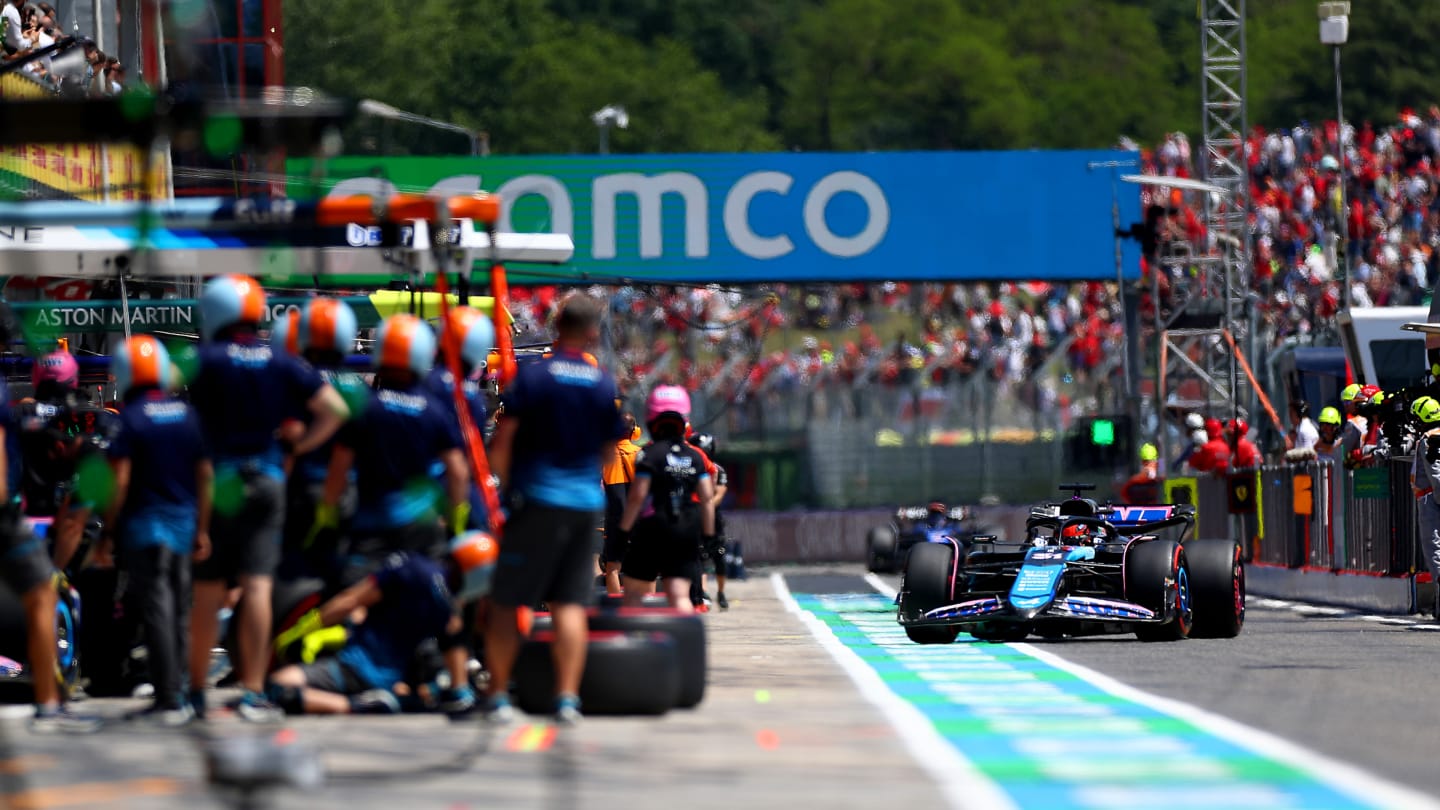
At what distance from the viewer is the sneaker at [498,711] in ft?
35.0

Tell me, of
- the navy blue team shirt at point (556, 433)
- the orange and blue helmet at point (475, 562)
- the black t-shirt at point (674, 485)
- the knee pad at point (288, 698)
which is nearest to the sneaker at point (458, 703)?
the orange and blue helmet at point (475, 562)

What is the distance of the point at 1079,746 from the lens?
388 inches

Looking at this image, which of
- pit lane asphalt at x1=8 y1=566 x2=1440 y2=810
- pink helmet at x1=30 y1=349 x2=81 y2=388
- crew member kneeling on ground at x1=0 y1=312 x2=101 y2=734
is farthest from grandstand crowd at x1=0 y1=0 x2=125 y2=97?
crew member kneeling on ground at x1=0 y1=312 x2=101 y2=734

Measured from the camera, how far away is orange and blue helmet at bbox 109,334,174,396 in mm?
10898

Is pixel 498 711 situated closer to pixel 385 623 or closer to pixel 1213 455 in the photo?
pixel 385 623

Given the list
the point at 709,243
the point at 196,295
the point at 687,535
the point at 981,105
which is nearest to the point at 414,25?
the point at 981,105

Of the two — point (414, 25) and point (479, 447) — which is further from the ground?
point (414, 25)

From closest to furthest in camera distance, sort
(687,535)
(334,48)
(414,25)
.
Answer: (687,535) < (334,48) < (414,25)

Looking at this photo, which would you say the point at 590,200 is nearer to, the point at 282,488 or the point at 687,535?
the point at 687,535

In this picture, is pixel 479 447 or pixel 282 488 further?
pixel 479 447

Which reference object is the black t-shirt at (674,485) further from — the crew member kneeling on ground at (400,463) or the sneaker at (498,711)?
the sneaker at (498,711)

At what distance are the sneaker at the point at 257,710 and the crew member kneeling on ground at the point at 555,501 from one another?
2.85ft

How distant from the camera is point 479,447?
11.9m

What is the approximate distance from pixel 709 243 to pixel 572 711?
90.4 feet
